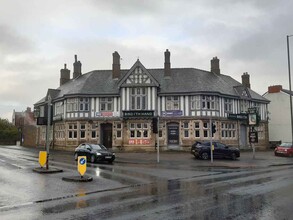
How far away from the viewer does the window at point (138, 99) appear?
36531 millimetres

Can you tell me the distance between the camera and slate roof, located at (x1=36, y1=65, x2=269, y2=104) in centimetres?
3706

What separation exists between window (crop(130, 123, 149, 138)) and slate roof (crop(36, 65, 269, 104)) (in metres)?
3.98

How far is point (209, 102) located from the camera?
121ft

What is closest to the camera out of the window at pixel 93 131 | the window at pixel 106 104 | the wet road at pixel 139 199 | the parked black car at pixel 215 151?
the wet road at pixel 139 199

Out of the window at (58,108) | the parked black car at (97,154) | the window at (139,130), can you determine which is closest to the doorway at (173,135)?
the window at (139,130)

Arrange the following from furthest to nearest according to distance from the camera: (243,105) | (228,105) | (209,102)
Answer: (243,105) → (228,105) → (209,102)

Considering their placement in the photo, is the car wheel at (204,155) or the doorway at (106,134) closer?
the car wheel at (204,155)

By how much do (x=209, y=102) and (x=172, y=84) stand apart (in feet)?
15.4

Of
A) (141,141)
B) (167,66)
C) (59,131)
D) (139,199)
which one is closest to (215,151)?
(141,141)

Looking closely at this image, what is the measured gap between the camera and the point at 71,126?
3806cm

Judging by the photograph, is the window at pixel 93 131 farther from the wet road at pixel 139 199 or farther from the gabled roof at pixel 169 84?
the wet road at pixel 139 199

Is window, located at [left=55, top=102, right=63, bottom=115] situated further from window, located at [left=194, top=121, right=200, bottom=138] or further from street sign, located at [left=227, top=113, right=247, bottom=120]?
street sign, located at [left=227, top=113, right=247, bottom=120]

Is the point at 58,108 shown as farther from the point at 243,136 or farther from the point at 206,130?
the point at 243,136

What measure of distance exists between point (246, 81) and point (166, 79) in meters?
12.2
